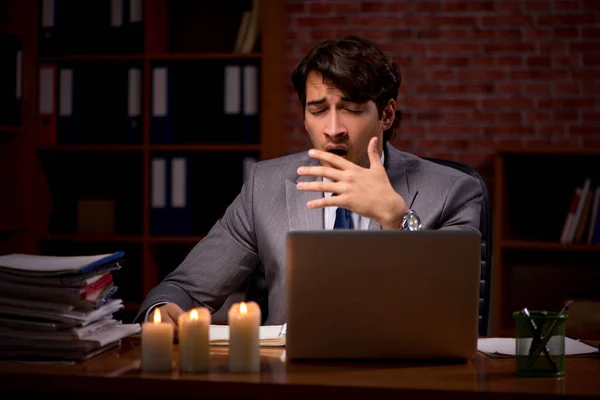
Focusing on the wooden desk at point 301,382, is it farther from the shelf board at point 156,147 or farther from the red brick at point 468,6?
the red brick at point 468,6

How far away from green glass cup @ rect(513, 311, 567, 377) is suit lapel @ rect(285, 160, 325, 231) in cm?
77

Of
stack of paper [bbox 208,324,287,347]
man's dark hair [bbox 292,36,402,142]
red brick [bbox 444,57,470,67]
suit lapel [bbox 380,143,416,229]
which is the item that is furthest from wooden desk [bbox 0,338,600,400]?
red brick [bbox 444,57,470,67]

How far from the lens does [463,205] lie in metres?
2.05

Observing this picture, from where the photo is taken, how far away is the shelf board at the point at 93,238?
11.7 ft

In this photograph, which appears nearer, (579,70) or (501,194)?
(501,194)

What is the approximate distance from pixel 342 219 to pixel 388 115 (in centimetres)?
37

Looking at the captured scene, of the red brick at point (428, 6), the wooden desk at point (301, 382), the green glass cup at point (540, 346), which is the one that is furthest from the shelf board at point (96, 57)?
the green glass cup at point (540, 346)

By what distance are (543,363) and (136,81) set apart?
261cm

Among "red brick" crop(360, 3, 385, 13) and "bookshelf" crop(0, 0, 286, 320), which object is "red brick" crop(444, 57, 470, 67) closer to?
"red brick" crop(360, 3, 385, 13)

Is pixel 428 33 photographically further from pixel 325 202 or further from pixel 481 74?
pixel 325 202

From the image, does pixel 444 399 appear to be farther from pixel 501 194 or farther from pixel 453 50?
pixel 453 50

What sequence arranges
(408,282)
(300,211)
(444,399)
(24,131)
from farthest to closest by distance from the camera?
(24,131)
(300,211)
(408,282)
(444,399)

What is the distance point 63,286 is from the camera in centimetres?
139

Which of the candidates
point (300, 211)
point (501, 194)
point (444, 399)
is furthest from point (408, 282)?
point (501, 194)
